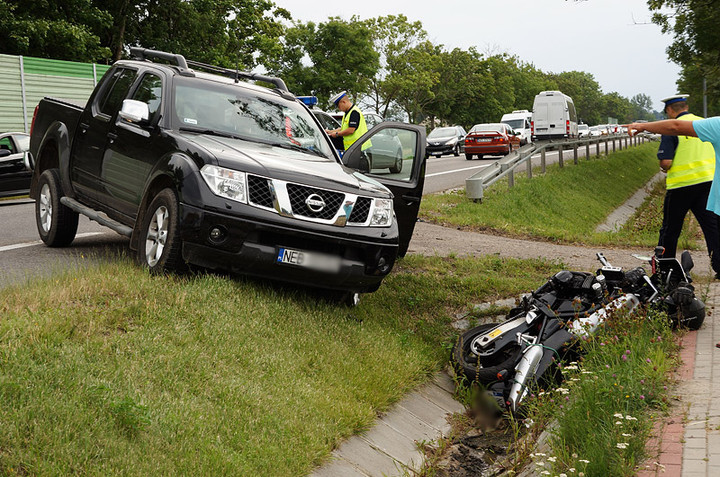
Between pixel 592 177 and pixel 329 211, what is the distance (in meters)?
22.9

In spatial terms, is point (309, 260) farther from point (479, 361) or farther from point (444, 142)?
point (444, 142)

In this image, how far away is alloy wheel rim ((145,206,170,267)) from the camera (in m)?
6.14

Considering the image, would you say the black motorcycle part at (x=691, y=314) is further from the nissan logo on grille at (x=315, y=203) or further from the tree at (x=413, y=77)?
the tree at (x=413, y=77)

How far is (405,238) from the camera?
8.41m

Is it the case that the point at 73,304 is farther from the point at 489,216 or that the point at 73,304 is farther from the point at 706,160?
the point at 489,216

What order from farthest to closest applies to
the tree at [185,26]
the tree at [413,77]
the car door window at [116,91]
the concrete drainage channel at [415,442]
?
the tree at [413,77], the tree at [185,26], the car door window at [116,91], the concrete drainage channel at [415,442]

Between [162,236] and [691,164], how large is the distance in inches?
234

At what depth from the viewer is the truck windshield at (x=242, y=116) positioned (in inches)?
274

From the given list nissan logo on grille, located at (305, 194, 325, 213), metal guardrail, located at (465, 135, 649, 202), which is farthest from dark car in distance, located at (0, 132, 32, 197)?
nissan logo on grille, located at (305, 194, 325, 213)

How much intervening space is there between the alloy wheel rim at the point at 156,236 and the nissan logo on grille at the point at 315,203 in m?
1.10

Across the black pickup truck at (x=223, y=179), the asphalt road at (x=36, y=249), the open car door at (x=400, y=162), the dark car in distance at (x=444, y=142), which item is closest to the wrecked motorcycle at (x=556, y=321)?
the black pickup truck at (x=223, y=179)

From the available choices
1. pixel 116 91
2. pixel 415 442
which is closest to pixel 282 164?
pixel 415 442

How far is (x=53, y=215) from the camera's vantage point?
8.31 metres

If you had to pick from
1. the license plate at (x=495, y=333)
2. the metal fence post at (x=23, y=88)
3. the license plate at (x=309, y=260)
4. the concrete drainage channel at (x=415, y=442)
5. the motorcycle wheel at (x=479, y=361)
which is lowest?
the concrete drainage channel at (x=415, y=442)
